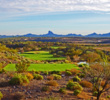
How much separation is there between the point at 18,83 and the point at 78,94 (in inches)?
168

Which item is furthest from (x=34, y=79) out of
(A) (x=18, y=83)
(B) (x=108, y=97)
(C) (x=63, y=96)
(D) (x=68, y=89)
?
(B) (x=108, y=97)

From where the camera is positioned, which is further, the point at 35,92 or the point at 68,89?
the point at 68,89

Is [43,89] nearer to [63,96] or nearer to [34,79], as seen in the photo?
[63,96]

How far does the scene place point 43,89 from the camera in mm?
11016

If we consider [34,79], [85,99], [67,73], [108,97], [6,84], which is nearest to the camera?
[85,99]

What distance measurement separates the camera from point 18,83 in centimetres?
1214

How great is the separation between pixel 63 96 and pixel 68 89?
1897mm

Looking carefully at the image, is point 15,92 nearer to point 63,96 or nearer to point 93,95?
point 63,96

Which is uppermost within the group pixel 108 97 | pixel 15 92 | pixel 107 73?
pixel 107 73

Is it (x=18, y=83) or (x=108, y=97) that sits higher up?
(x=18, y=83)

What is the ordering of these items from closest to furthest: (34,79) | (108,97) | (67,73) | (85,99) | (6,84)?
(85,99) → (108,97) → (6,84) → (34,79) → (67,73)

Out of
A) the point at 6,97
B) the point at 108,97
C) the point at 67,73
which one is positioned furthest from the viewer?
the point at 67,73

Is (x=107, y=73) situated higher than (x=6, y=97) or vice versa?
(x=107, y=73)

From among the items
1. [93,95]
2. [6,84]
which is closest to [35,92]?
[6,84]
